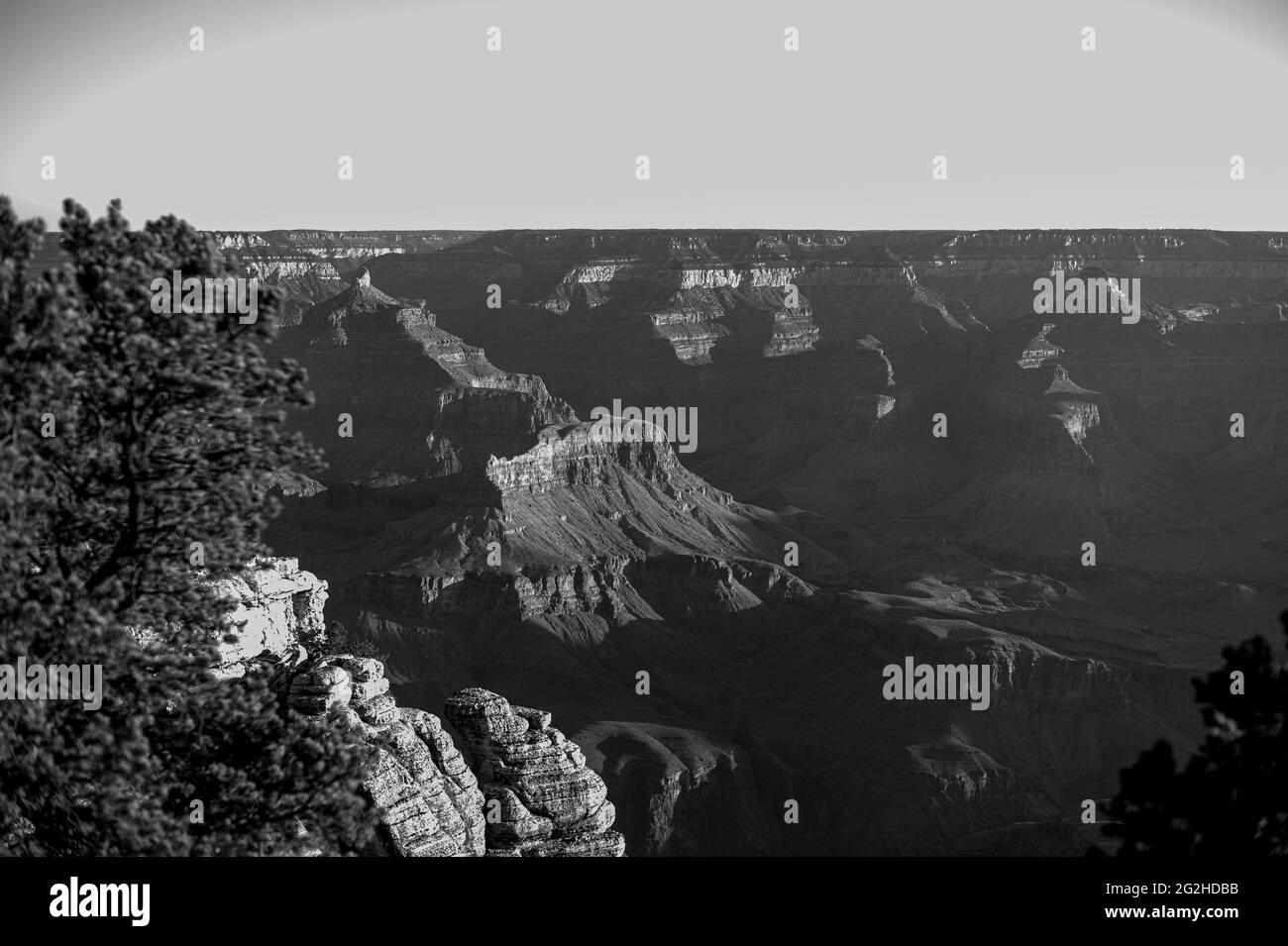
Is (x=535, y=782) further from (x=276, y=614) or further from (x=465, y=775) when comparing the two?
(x=276, y=614)

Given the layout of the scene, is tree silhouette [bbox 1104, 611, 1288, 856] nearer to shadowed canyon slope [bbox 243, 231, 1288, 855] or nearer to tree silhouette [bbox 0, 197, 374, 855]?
tree silhouette [bbox 0, 197, 374, 855]

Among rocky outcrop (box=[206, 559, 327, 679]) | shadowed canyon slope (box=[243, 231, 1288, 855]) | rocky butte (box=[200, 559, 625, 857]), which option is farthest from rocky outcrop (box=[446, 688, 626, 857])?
shadowed canyon slope (box=[243, 231, 1288, 855])

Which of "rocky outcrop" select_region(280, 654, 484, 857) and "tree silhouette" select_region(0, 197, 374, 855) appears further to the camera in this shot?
"rocky outcrop" select_region(280, 654, 484, 857)

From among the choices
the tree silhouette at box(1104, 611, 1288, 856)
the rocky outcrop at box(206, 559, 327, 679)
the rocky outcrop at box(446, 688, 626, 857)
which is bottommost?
the rocky outcrop at box(446, 688, 626, 857)

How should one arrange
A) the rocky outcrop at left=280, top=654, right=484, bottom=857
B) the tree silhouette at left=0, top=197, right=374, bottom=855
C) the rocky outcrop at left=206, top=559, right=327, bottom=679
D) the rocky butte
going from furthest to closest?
the rocky outcrop at left=206, top=559, right=327, bottom=679 < the rocky butte < the rocky outcrop at left=280, top=654, right=484, bottom=857 < the tree silhouette at left=0, top=197, right=374, bottom=855

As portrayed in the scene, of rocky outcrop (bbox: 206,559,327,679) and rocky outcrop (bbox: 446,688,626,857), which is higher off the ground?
rocky outcrop (bbox: 206,559,327,679)

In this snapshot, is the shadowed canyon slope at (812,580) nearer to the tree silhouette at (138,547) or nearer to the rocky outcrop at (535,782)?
the rocky outcrop at (535,782)
